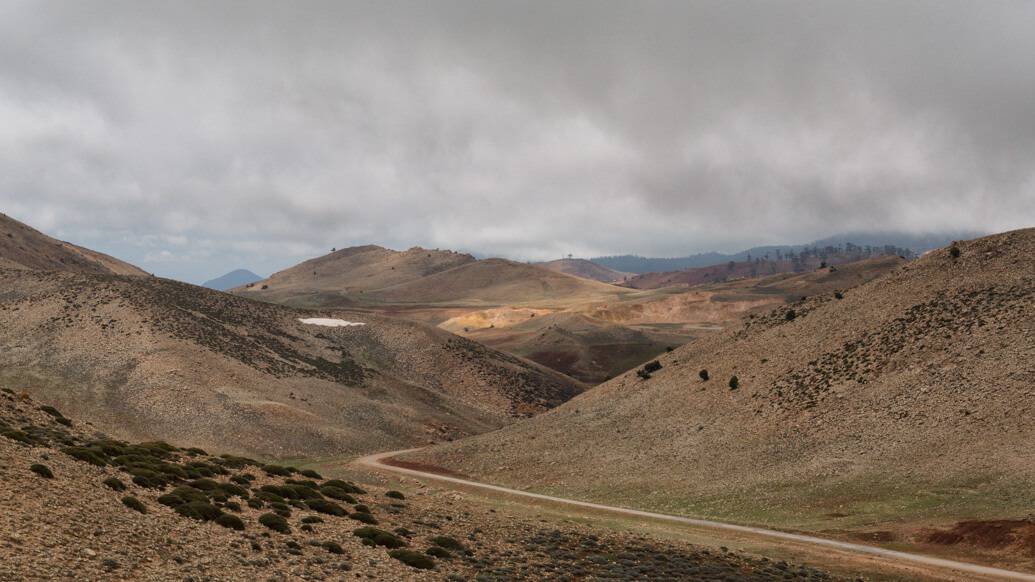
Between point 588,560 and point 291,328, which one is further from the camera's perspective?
point 291,328

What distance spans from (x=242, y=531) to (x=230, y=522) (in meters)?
0.62

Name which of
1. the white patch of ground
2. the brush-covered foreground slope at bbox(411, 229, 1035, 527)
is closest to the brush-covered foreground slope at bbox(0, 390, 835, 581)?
the brush-covered foreground slope at bbox(411, 229, 1035, 527)

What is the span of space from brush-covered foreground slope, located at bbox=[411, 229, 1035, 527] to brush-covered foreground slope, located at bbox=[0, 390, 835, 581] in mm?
15909

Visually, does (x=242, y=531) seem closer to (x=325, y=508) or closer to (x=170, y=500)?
(x=170, y=500)

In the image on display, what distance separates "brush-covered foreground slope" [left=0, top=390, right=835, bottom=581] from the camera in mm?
21906

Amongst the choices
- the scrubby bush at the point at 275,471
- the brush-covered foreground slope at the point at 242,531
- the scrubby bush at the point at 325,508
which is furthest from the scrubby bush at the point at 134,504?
the scrubby bush at the point at 275,471

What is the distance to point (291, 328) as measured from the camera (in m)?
131

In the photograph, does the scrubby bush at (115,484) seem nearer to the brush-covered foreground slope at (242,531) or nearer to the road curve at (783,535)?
the brush-covered foreground slope at (242,531)

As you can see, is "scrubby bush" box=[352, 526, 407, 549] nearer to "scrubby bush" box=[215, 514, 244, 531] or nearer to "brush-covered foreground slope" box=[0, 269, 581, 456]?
"scrubby bush" box=[215, 514, 244, 531]

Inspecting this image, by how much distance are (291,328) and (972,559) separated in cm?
11528

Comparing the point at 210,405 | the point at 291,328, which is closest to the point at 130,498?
the point at 210,405

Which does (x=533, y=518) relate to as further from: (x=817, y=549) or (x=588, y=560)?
(x=817, y=549)

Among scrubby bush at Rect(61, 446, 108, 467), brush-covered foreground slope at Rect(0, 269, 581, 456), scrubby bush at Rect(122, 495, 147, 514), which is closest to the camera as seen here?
scrubby bush at Rect(122, 495, 147, 514)

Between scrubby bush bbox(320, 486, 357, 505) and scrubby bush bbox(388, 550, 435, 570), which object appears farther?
scrubby bush bbox(320, 486, 357, 505)
